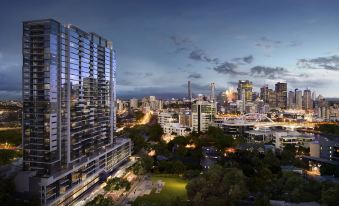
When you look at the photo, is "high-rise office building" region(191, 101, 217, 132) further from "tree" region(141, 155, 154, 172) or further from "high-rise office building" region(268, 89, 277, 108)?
"high-rise office building" region(268, 89, 277, 108)

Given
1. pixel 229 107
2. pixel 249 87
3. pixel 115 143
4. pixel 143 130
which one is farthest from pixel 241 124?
pixel 249 87

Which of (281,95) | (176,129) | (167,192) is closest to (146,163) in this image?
(167,192)

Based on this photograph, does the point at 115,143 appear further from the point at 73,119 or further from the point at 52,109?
the point at 52,109

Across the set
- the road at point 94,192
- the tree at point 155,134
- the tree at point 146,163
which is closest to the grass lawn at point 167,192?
the tree at point 146,163

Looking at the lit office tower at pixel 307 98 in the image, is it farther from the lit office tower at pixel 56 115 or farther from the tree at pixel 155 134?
the lit office tower at pixel 56 115

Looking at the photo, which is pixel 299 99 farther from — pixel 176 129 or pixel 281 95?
pixel 176 129

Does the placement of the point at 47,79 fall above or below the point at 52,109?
above
